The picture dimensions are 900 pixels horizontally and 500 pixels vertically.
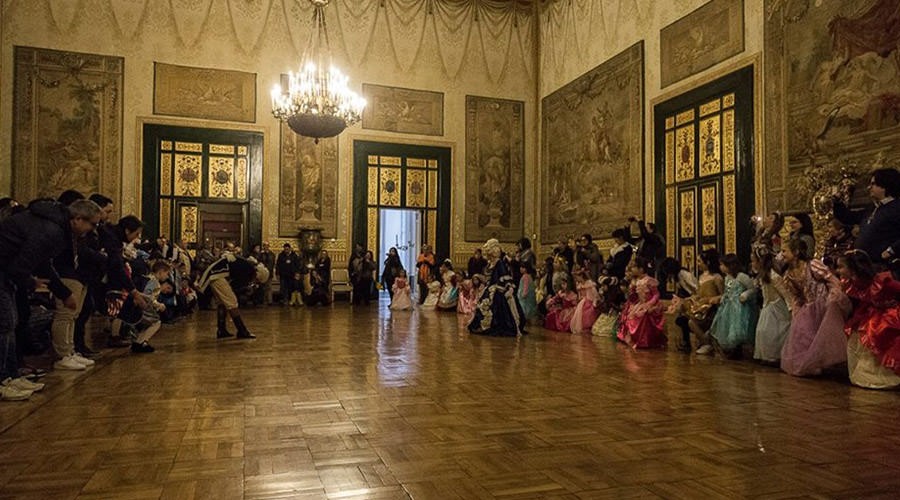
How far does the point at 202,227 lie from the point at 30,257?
40.0 feet

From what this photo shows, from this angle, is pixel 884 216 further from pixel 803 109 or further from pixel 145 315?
pixel 145 315

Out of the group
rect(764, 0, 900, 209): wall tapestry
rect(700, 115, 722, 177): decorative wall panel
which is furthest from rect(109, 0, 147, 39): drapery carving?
rect(764, 0, 900, 209): wall tapestry

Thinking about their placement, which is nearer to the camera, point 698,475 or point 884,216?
point 698,475

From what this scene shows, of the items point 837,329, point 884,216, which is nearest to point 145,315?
point 837,329

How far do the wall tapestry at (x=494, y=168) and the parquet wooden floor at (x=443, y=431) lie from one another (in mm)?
10655

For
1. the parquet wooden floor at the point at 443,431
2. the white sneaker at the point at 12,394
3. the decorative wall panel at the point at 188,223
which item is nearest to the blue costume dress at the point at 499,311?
the parquet wooden floor at the point at 443,431

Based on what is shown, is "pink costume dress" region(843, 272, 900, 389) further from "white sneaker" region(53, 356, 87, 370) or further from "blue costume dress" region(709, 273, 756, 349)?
"white sneaker" region(53, 356, 87, 370)

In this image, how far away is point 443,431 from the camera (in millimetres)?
3084

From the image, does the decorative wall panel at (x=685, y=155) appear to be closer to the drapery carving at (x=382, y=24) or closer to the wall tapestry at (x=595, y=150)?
the wall tapestry at (x=595, y=150)

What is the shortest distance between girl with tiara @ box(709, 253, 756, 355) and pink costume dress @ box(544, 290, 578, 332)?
8.67 feet

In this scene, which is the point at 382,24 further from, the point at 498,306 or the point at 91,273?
the point at 91,273

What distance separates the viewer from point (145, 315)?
5973 mm

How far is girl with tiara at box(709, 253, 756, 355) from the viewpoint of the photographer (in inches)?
227

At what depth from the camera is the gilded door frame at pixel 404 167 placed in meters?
15.1
